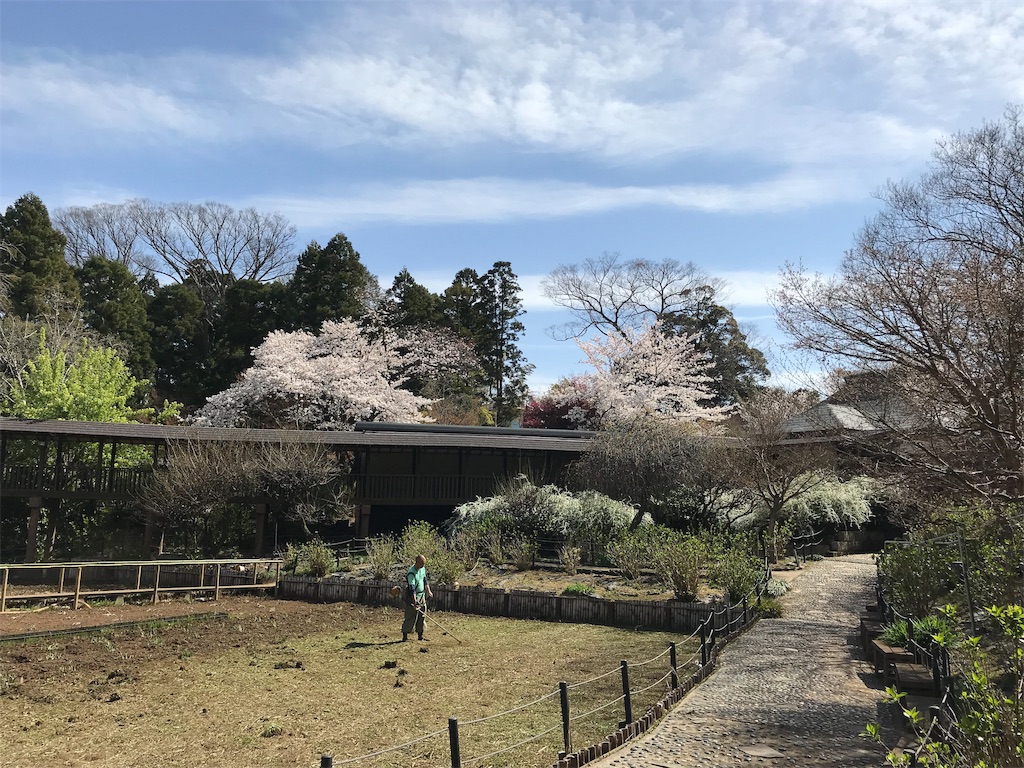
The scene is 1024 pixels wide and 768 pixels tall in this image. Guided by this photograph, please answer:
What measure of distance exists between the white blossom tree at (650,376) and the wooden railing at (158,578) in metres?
19.8

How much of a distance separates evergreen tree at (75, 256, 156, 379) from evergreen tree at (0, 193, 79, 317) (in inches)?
117

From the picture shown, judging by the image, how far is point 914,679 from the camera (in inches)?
283

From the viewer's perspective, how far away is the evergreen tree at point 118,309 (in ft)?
131

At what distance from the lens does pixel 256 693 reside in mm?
9125

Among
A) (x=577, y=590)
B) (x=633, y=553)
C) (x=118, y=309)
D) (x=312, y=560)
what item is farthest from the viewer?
(x=118, y=309)

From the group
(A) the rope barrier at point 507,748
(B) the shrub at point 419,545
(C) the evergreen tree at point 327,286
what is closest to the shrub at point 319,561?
(B) the shrub at point 419,545

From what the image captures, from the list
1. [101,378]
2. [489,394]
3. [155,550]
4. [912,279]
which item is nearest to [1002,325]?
[912,279]

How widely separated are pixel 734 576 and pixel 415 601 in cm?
570

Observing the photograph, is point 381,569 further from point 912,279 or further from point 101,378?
point 101,378

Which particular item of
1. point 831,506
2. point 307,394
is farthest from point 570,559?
point 307,394

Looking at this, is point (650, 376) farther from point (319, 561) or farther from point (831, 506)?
point (319, 561)

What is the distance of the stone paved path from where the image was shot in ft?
20.8

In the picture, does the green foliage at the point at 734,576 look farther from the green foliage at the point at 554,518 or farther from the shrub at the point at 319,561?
the shrub at the point at 319,561

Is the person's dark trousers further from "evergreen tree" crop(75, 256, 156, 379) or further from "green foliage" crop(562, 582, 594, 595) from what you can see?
"evergreen tree" crop(75, 256, 156, 379)
